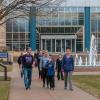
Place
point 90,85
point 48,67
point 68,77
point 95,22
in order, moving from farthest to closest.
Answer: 1. point 95,22
2. point 90,85
3. point 48,67
4. point 68,77

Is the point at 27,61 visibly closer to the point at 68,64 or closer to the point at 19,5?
the point at 68,64

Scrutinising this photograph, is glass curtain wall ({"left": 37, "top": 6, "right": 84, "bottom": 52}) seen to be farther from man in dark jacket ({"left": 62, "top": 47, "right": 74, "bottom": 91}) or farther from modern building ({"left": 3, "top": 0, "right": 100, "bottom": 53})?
man in dark jacket ({"left": 62, "top": 47, "right": 74, "bottom": 91})

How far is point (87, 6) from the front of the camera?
78625 millimetres

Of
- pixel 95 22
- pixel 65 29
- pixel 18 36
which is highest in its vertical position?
pixel 95 22

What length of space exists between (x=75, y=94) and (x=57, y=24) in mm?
59694

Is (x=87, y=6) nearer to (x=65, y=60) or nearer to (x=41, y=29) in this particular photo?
(x=41, y=29)

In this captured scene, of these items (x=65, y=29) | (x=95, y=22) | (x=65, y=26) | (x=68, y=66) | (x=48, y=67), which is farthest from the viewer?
(x=95, y=22)

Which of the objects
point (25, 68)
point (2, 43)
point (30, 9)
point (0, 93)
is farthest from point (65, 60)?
point (2, 43)

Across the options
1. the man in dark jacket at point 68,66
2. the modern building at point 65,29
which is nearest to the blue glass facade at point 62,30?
the modern building at point 65,29

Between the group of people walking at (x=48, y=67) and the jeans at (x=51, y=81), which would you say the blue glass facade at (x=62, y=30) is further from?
the jeans at (x=51, y=81)

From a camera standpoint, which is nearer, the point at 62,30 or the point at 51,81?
the point at 51,81

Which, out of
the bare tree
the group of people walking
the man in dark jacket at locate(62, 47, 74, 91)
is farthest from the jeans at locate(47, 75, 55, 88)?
the bare tree

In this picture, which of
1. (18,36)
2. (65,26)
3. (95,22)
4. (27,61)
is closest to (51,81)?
(27,61)

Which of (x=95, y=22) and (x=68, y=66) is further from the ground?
(x=95, y=22)
